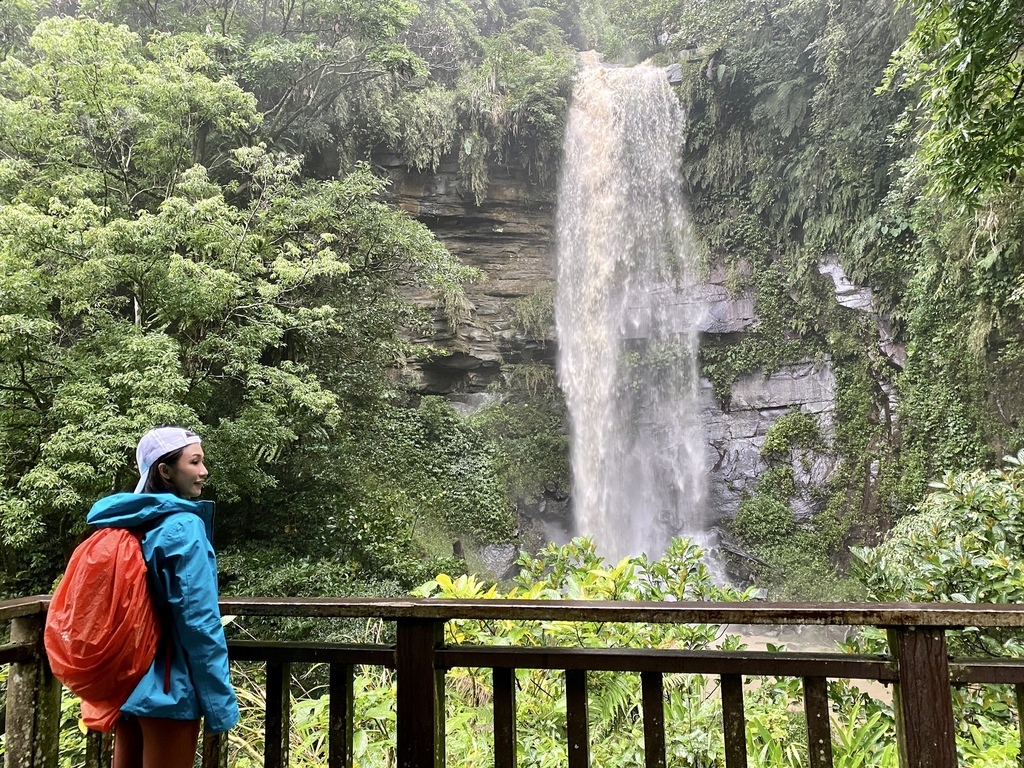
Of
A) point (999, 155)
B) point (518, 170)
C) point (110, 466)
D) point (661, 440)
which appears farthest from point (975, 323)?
point (110, 466)

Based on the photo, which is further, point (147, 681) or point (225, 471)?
point (225, 471)

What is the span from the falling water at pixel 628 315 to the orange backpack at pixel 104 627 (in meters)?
11.9

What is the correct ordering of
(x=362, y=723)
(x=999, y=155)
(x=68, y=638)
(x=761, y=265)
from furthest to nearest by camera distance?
(x=761, y=265) < (x=999, y=155) < (x=362, y=723) < (x=68, y=638)

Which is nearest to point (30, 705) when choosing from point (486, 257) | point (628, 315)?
point (628, 315)

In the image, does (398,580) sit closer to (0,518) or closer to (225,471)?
(225,471)

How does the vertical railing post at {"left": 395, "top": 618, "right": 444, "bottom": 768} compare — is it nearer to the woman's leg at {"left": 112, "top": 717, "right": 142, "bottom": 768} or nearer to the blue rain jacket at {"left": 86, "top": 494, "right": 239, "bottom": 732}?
the blue rain jacket at {"left": 86, "top": 494, "right": 239, "bottom": 732}

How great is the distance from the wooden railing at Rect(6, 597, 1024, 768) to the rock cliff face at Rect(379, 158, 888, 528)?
1152cm

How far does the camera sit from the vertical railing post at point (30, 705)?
1664mm

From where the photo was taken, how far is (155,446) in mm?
1561

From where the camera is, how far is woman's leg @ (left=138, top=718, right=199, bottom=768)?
1416mm

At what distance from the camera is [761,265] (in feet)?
42.1

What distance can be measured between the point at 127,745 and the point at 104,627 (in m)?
0.40

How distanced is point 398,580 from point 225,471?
3.08 meters

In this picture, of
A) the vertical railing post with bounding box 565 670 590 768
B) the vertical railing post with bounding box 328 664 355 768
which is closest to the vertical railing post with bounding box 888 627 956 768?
the vertical railing post with bounding box 565 670 590 768
